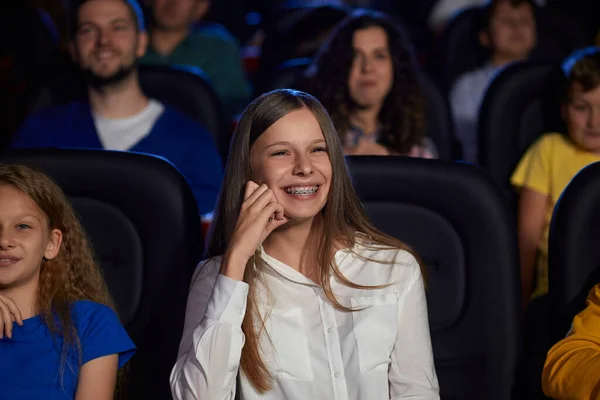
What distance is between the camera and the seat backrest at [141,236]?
1.67 m

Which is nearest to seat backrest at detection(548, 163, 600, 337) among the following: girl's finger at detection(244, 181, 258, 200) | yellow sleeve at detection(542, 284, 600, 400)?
yellow sleeve at detection(542, 284, 600, 400)

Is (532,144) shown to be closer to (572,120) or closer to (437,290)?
(572,120)

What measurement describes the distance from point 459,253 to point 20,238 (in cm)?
76

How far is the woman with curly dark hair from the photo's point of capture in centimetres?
246

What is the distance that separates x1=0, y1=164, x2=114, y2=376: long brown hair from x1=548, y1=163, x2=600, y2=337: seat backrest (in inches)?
30.5

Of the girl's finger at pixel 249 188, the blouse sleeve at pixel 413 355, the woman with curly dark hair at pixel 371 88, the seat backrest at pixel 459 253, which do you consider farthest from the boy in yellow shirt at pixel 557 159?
the girl's finger at pixel 249 188

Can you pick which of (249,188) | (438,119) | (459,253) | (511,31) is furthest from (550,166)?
(511,31)

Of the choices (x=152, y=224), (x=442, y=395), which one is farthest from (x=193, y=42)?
(x=442, y=395)

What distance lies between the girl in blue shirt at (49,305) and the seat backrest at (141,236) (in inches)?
3.3

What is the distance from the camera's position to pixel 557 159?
2191 millimetres

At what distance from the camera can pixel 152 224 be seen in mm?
1700

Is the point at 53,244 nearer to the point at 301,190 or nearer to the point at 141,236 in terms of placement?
the point at 141,236

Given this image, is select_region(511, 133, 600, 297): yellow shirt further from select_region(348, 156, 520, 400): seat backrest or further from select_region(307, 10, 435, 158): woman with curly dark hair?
select_region(348, 156, 520, 400): seat backrest

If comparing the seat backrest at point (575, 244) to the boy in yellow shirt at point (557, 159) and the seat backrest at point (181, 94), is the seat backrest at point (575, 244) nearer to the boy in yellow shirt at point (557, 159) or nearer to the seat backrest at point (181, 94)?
the boy in yellow shirt at point (557, 159)
